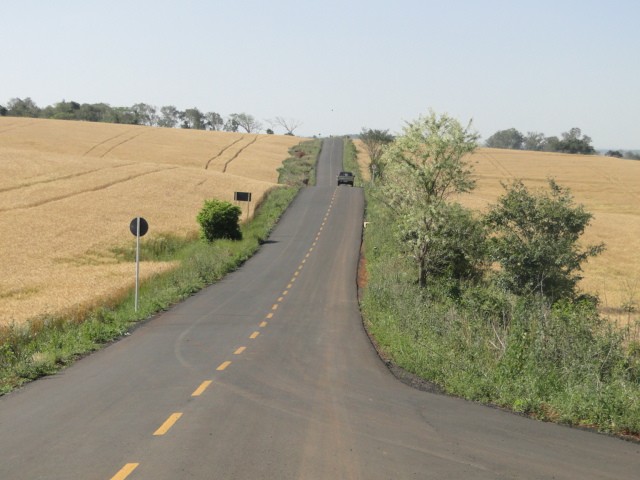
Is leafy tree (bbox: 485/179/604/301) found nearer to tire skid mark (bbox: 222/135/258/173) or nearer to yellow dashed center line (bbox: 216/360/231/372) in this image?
yellow dashed center line (bbox: 216/360/231/372)

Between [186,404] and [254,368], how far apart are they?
3.45 meters

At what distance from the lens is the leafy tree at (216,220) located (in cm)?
4519

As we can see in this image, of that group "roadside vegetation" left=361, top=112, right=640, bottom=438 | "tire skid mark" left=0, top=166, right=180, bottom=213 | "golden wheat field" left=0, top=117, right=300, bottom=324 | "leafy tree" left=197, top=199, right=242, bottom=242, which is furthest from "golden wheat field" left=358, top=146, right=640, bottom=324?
"tire skid mark" left=0, top=166, right=180, bottom=213

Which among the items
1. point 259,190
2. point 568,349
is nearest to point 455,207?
point 568,349

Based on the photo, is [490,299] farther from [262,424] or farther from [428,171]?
[262,424]

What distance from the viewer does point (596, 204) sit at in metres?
78.2

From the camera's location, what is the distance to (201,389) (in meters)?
12.4

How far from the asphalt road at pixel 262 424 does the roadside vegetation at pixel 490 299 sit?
84 cm

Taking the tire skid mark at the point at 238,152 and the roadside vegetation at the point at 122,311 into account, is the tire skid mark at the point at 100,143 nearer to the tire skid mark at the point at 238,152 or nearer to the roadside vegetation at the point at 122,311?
the tire skid mark at the point at 238,152

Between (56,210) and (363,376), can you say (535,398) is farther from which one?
(56,210)

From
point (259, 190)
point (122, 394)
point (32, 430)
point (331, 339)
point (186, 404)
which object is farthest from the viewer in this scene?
point (259, 190)

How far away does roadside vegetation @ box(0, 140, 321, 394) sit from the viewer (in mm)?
15547

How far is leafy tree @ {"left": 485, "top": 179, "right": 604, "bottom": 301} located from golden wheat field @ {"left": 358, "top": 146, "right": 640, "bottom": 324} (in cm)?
147

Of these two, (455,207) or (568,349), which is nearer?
(568,349)
